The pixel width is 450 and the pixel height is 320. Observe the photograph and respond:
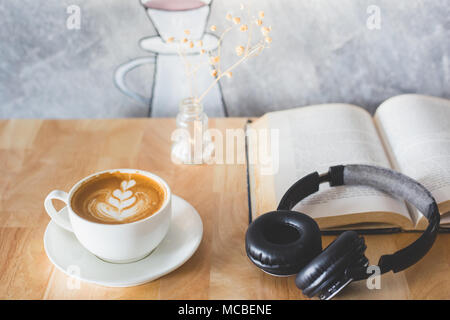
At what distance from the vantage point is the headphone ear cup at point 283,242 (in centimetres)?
59

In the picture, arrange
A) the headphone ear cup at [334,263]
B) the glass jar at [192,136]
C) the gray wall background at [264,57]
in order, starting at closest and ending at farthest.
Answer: the headphone ear cup at [334,263], the glass jar at [192,136], the gray wall background at [264,57]

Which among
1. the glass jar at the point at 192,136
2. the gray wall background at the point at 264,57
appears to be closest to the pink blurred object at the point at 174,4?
the gray wall background at the point at 264,57

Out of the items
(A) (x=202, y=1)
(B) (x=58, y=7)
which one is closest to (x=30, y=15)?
(B) (x=58, y=7)

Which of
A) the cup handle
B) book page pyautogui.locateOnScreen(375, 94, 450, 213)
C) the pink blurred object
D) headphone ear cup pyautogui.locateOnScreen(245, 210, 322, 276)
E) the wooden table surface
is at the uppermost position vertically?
the pink blurred object

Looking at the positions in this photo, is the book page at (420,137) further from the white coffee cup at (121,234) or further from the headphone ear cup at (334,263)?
the white coffee cup at (121,234)

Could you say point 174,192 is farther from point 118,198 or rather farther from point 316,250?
point 316,250

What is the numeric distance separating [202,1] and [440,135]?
54cm

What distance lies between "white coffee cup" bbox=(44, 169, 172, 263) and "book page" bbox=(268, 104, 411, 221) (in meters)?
0.23

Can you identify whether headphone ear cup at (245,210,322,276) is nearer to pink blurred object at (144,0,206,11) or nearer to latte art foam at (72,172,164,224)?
latte art foam at (72,172,164,224)

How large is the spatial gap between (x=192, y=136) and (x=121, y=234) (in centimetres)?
36

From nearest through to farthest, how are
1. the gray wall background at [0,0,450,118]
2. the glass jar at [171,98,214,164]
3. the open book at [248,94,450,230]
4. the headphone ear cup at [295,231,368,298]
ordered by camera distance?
the headphone ear cup at [295,231,368,298], the open book at [248,94,450,230], the glass jar at [171,98,214,164], the gray wall background at [0,0,450,118]

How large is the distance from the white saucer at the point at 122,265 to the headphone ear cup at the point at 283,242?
10 centimetres

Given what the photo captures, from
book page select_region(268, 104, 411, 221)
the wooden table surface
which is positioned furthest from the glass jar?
book page select_region(268, 104, 411, 221)

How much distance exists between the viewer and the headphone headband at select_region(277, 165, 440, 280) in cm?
62
